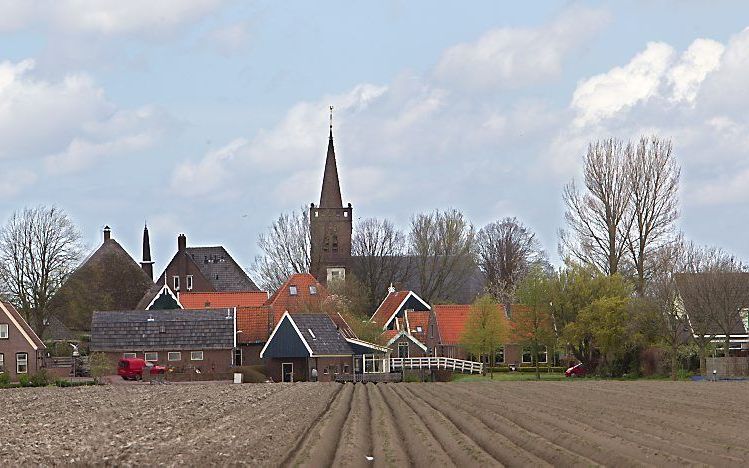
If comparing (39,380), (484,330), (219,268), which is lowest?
(39,380)

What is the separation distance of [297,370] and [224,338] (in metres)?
5.75

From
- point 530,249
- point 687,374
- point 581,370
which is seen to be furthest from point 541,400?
point 530,249

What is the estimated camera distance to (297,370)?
7594cm

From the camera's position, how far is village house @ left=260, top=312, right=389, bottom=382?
75250 mm

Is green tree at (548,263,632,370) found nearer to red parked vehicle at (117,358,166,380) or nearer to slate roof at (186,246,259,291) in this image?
red parked vehicle at (117,358,166,380)

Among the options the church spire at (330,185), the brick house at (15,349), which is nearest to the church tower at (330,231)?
the church spire at (330,185)

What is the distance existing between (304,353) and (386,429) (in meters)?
47.2

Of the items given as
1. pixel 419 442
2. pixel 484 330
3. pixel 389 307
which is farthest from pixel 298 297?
pixel 419 442

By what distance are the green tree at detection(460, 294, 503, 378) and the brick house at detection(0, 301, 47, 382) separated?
28247 mm

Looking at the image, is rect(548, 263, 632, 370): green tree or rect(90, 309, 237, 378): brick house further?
rect(90, 309, 237, 378): brick house

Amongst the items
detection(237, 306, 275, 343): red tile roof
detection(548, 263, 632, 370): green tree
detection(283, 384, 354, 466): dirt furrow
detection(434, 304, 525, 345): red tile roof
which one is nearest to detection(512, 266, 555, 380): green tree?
detection(548, 263, 632, 370): green tree

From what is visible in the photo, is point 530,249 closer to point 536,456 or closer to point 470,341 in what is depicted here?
point 470,341

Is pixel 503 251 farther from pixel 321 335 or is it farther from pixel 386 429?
pixel 386 429

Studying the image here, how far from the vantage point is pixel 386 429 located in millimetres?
28141
